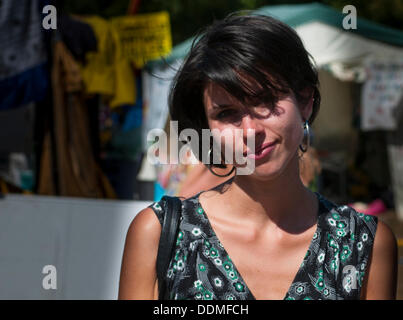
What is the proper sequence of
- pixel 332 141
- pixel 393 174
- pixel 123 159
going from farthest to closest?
pixel 393 174 → pixel 332 141 → pixel 123 159

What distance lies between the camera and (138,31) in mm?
6227

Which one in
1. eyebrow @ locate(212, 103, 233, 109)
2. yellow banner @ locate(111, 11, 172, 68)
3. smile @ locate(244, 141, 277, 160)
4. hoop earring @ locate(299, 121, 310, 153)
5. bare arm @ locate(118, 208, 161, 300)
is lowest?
bare arm @ locate(118, 208, 161, 300)

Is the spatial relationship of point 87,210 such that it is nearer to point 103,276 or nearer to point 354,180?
point 103,276

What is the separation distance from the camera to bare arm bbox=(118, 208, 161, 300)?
1381 mm

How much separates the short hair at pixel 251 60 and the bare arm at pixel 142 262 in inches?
15.3

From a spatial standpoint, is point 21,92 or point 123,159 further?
point 123,159

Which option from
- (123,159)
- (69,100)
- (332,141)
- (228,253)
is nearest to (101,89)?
(69,100)

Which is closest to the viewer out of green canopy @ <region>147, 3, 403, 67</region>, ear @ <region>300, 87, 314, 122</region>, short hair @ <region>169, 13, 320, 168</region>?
short hair @ <region>169, 13, 320, 168</region>

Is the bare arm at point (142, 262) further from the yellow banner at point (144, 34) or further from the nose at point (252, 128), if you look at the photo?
the yellow banner at point (144, 34)

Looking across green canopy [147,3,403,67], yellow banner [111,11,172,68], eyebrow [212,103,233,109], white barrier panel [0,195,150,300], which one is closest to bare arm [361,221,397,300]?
eyebrow [212,103,233,109]

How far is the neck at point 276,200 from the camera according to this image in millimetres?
1529

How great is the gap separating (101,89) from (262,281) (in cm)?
484

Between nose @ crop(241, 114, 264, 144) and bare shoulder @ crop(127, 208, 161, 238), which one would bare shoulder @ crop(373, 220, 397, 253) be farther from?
bare shoulder @ crop(127, 208, 161, 238)
